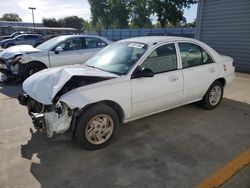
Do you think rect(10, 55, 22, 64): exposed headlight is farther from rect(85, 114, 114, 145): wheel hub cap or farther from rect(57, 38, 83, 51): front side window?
rect(85, 114, 114, 145): wheel hub cap

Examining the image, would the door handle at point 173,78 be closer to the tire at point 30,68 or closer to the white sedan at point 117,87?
the white sedan at point 117,87

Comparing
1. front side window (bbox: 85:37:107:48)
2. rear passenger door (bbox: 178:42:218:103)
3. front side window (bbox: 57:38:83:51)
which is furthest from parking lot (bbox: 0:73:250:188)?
front side window (bbox: 85:37:107:48)

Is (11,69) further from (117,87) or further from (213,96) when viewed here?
(213,96)

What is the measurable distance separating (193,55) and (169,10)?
101 feet

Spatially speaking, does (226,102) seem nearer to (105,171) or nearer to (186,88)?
(186,88)

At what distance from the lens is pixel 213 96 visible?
517 centimetres

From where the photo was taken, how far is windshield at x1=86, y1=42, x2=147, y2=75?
3945 mm

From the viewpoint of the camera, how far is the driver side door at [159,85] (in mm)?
3875

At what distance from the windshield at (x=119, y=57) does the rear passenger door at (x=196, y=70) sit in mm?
893

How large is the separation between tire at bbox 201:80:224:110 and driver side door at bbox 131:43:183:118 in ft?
2.88

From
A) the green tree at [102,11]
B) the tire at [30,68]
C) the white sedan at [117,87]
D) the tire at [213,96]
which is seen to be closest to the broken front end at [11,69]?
the tire at [30,68]

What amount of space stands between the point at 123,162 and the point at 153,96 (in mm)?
1261

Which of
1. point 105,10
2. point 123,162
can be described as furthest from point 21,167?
point 105,10

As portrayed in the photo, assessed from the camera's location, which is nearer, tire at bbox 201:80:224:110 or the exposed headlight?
tire at bbox 201:80:224:110
